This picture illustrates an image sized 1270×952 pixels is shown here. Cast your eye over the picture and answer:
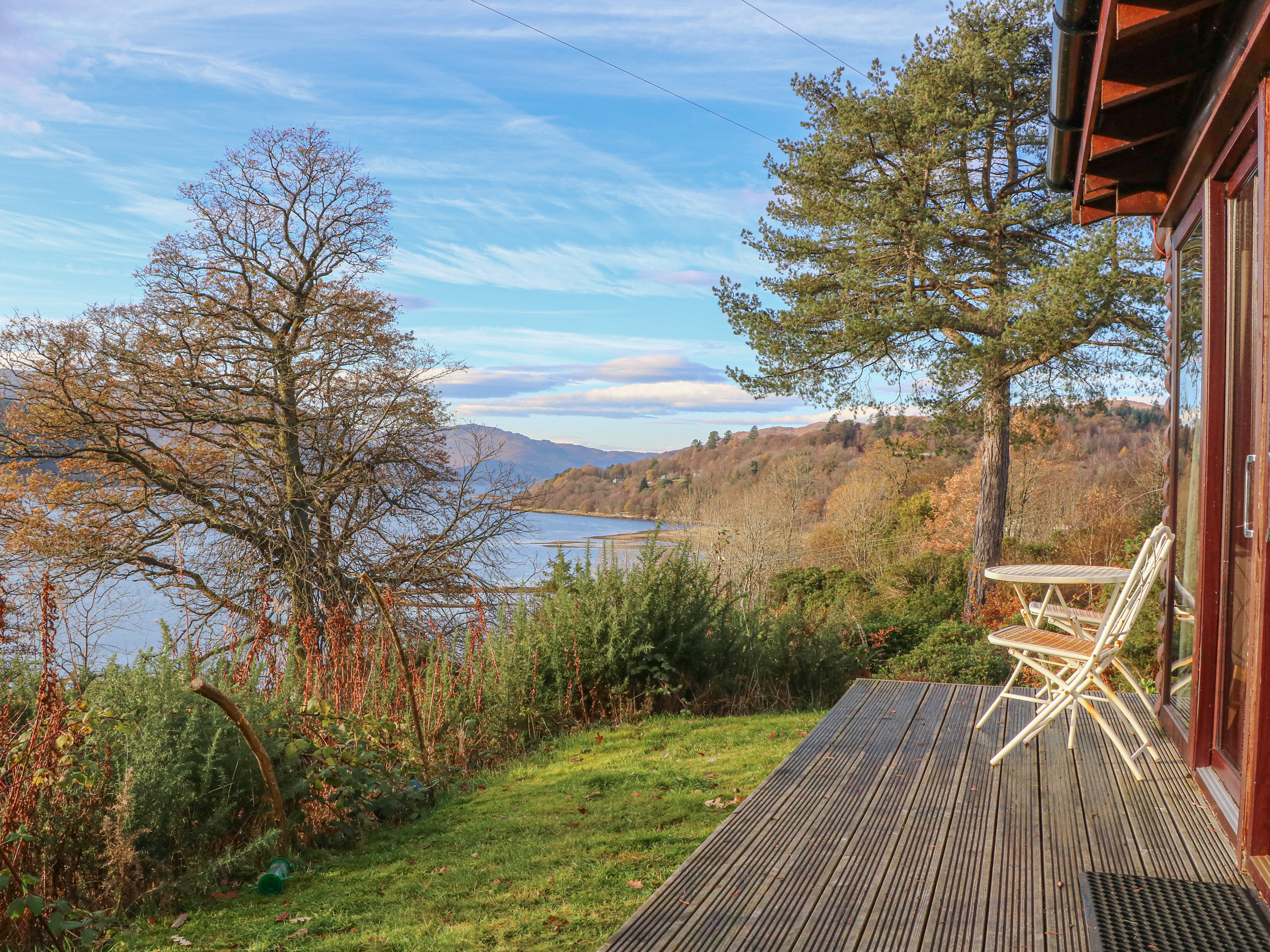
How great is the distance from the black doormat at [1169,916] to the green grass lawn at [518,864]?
60.1 inches

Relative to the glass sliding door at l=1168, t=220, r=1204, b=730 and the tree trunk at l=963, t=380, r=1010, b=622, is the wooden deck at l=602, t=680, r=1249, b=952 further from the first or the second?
the tree trunk at l=963, t=380, r=1010, b=622

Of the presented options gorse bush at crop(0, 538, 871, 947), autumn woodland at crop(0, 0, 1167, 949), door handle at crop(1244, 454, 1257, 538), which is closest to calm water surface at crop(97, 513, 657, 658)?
autumn woodland at crop(0, 0, 1167, 949)

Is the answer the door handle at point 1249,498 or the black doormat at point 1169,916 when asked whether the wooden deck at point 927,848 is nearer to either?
the black doormat at point 1169,916

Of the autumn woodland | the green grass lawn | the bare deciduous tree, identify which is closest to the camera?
the green grass lawn

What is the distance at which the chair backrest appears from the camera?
10.1ft

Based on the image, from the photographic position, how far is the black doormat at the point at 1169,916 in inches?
67.2

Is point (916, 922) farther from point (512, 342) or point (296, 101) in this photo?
point (296, 101)

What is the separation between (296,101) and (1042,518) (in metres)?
17.0

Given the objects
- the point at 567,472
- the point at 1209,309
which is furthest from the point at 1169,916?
the point at 567,472

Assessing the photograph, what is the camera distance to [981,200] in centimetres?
1289

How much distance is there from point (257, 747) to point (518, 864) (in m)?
1.13

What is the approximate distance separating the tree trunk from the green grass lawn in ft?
29.1

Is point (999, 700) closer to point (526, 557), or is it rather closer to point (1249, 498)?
point (1249, 498)

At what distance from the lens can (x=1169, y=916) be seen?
1850 millimetres
